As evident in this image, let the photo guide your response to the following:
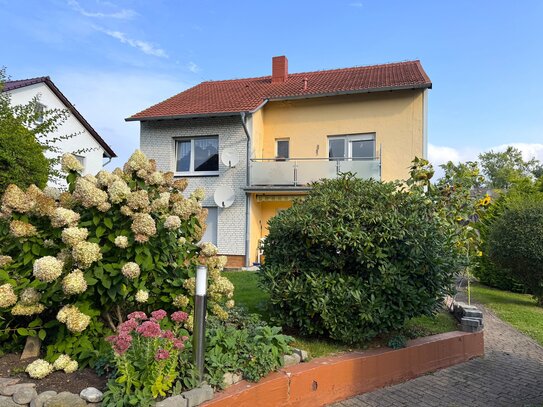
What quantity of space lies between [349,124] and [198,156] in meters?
6.18

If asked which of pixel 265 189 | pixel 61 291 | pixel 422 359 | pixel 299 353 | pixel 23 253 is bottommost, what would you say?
pixel 422 359

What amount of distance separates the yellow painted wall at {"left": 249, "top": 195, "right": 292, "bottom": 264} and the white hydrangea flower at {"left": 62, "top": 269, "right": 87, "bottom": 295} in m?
12.6

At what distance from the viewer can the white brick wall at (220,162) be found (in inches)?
640

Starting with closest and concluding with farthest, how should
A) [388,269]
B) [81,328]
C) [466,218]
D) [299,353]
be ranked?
[81,328] → [299,353] → [388,269] → [466,218]

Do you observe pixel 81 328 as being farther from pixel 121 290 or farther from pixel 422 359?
pixel 422 359

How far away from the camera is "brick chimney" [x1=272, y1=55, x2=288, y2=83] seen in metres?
19.5

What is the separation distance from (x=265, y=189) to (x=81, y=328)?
1246 cm

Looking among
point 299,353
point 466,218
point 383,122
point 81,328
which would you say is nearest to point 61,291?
point 81,328

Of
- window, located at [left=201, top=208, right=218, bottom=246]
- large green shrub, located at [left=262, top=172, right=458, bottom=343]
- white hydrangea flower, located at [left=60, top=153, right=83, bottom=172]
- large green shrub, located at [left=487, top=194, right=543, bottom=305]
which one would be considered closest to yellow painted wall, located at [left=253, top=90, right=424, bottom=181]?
window, located at [left=201, top=208, right=218, bottom=246]

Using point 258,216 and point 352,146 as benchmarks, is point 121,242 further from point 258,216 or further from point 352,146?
point 352,146

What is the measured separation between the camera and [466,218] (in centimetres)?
866

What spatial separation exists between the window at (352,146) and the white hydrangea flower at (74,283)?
1382 centimetres

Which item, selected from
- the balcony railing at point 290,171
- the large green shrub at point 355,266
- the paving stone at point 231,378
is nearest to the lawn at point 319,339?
the large green shrub at point 355,266

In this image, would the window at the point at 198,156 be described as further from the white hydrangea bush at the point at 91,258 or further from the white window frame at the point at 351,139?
the white hydrangea bush at the point at 91,258
